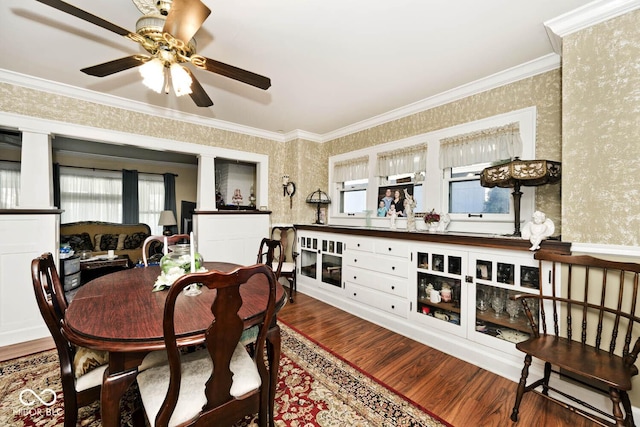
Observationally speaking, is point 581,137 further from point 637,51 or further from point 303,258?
point 303,258

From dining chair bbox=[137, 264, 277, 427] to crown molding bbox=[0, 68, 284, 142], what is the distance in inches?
122

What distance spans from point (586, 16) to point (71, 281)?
20.3 ft

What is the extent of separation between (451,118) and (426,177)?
70 centimetres

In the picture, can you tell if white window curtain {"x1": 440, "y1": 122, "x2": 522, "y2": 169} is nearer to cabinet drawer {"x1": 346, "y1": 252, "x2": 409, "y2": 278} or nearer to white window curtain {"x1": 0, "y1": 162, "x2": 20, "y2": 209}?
cabinet drawer {"x1": 346, "y1": 252, "x2": 409, "y2": 278}

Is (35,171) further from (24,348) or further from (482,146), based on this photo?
(482,146)

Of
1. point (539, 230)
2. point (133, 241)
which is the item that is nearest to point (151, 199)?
point (133, 241)

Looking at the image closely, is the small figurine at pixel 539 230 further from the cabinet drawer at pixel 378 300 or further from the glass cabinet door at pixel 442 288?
the cabinet drawer at pixel 378 300

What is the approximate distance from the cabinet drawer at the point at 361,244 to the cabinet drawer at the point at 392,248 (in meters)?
0.09

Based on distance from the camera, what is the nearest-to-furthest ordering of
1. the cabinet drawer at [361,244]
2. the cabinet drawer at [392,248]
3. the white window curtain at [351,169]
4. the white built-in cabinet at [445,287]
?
the white built-in cabinet at [445,287] < the cabinet drawer at [392,248] < the cabinet drawer at [361,244] < the white window curtain at [351,169]

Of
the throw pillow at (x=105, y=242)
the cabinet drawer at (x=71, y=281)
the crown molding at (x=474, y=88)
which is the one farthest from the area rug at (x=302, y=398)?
the throw pillow at (x=105, y=242)

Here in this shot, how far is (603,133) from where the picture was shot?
167 cm

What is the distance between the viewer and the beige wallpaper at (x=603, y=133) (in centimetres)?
158

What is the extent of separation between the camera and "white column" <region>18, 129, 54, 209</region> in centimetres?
268

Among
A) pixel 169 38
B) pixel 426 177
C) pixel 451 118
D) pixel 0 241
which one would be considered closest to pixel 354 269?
pixel 426 177
